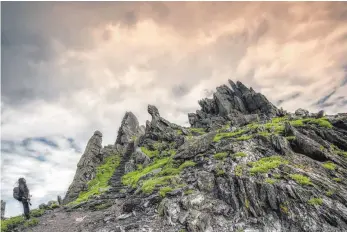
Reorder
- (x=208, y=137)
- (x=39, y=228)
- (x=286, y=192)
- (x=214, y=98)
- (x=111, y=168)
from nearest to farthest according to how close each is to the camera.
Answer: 1. (x=286, y=192)
2. (x=39, y=228)
3. (x=208, y=137)
4. (x=111, y=168)
5. (x=214, y=98)

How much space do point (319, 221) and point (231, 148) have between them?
12.2m

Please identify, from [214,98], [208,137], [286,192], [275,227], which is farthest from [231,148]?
[214,98]

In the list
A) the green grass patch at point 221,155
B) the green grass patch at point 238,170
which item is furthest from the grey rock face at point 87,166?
the green grass patch at point 238,170

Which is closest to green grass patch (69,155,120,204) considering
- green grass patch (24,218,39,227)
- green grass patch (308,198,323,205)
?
green grass patch (24,218,39,227)

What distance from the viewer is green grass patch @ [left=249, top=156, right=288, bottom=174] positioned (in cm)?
1942

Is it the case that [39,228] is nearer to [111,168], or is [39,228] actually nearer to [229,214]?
[229,214]

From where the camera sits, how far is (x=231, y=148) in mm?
26156

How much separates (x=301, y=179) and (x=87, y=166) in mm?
41550

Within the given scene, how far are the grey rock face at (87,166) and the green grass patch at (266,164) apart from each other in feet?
103

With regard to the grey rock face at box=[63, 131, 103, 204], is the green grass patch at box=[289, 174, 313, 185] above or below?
below

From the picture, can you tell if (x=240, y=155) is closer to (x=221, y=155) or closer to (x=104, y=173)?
(x=221, y=155)

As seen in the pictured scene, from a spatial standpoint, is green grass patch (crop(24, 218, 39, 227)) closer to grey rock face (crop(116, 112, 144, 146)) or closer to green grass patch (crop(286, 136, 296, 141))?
green grass patch (crop(286, 136, 296, 141))

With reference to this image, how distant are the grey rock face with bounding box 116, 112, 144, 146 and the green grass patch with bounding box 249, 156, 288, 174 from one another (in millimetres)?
45754

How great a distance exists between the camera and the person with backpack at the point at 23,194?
26125mm
